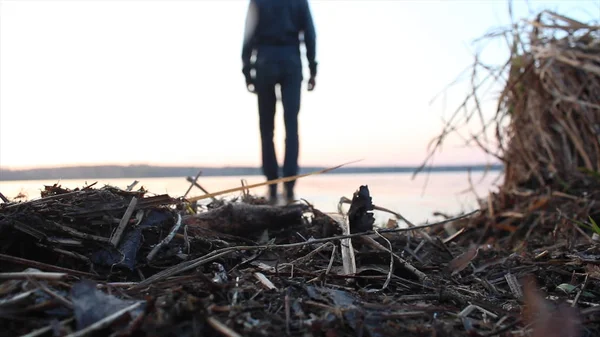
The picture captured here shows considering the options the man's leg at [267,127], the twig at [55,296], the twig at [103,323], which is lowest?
the twig at [103,323]

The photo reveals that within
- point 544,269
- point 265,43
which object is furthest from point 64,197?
point 265,43

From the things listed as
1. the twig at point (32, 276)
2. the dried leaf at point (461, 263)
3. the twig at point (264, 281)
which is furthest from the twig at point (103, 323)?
the dried leaf at point (461, 263)

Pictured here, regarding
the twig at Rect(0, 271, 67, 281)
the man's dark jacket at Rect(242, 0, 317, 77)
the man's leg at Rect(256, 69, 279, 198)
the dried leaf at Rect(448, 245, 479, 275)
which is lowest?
the dried leaf at Rect(448, 245, 479, 275)

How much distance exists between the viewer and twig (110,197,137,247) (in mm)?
1360

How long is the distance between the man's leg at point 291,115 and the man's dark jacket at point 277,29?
208mm

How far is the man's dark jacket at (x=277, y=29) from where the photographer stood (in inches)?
183

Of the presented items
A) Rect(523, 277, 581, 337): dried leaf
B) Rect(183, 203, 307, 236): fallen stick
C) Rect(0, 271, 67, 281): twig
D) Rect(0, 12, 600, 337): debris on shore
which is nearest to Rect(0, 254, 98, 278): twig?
Rect(0, 12, 600, 337): debris on shore

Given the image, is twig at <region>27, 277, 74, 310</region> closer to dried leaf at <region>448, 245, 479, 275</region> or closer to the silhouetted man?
dried leaf at <region>448, 245, 479, 275</region>

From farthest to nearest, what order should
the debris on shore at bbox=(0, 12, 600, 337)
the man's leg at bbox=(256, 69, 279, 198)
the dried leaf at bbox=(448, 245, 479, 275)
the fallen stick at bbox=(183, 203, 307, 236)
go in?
the man's leg at bbox=(256, 69, 279, 198)
the fallen stick at bbox=(183, 203, 307, 236)
the dried leaf at bbox=(448, 245, 479, 275)
the debris on shore at bbox=(0, 12, 600, 337)

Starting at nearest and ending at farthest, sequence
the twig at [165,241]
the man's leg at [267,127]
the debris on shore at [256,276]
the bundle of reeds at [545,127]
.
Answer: the debris on shore at [256,276]
the twig at [165,241]
the bundle of reeds at [545,127]
the man's leg at [267,127]

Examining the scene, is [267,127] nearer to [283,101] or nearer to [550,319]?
[283,101]

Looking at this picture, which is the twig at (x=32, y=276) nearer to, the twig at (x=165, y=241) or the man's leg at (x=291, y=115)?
the twig at (x=165, y=241)

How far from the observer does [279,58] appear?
15.4 ft

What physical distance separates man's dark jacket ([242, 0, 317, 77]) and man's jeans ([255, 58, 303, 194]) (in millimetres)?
91
